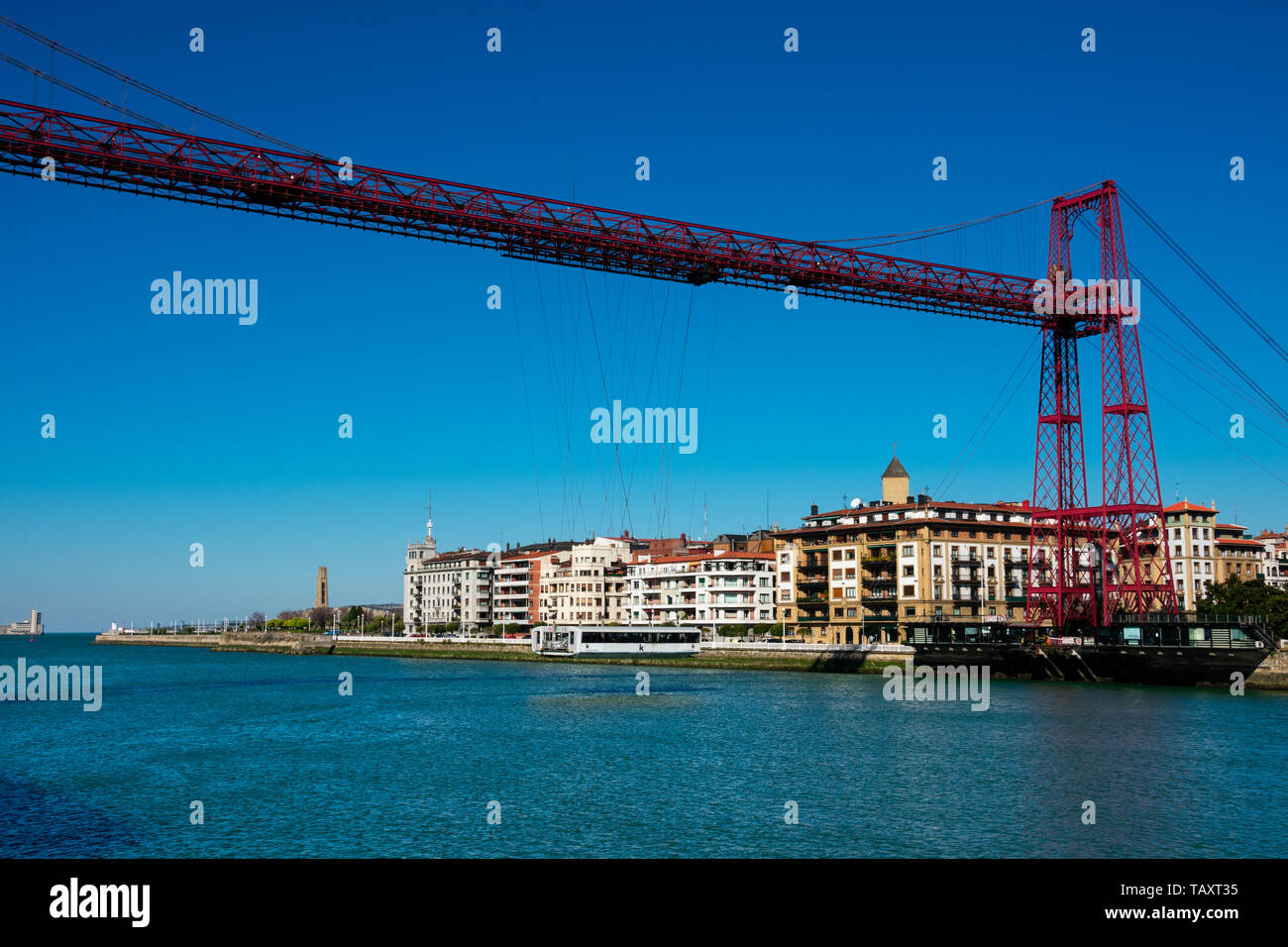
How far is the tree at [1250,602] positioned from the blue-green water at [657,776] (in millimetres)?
20923

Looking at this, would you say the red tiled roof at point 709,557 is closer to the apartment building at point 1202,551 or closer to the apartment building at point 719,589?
the apartment building at point 719,589

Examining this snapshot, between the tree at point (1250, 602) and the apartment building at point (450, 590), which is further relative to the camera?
the apartment building at point (450, 590)

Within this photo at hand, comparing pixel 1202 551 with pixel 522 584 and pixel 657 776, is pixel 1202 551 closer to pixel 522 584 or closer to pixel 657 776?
pixel 522 584

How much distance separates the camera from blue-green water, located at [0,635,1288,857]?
22.4 meters

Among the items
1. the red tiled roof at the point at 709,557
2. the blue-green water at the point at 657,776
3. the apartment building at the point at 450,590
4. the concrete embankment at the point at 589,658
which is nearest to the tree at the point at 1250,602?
the concrete embankment at the point at 589,658

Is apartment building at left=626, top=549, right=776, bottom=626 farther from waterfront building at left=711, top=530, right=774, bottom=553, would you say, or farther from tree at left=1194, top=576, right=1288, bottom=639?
tree at left=1194, top=576, right=1288, bottom=639

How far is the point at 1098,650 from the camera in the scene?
6294cm

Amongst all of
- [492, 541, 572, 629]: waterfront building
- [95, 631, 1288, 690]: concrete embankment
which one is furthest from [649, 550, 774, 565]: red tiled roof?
[492, 541, 572, 629]: waterfront building

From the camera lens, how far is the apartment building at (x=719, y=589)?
10612 cm

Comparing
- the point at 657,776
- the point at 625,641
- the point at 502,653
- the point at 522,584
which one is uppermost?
the point at 522,584

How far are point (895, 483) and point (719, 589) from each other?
2169 centimetres

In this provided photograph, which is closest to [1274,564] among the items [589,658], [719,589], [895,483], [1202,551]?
[1202,551]

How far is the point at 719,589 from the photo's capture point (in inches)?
4200

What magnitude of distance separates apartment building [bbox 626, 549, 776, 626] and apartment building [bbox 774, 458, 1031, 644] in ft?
11.1
